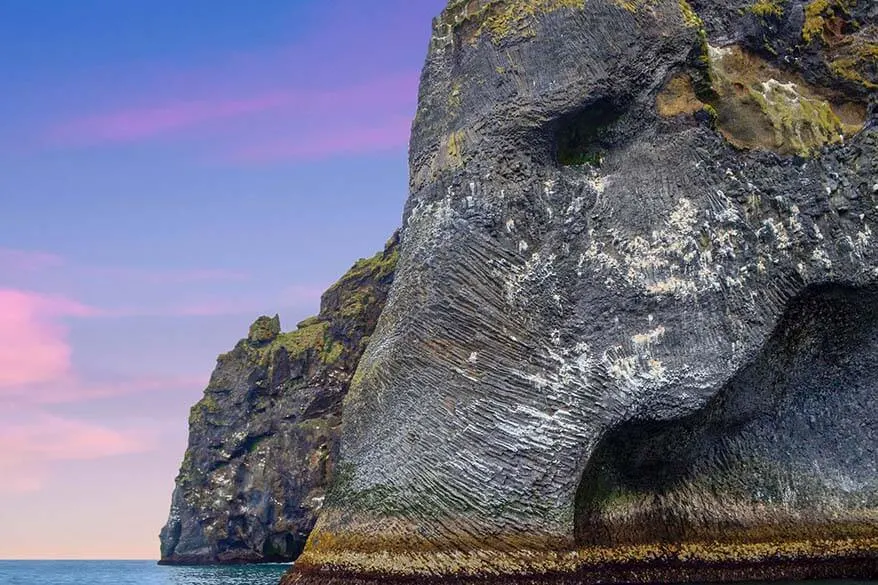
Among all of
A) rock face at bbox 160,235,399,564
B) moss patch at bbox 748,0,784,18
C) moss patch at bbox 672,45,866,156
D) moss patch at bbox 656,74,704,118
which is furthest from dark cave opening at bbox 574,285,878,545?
rock face at bbox 160,235,399,564

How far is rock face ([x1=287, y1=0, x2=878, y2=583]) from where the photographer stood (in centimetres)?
2089

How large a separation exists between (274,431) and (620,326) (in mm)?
41130

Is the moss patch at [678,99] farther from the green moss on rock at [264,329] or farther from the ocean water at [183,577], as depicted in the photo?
the green moss on rock at [264,329]

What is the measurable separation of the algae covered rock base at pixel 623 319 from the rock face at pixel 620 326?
62 millimetres

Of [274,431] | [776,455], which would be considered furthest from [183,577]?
[776,455]

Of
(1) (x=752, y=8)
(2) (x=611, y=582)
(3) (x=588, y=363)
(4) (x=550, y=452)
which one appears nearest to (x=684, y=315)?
(3) (x=588, y=363)

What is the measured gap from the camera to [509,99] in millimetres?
23766

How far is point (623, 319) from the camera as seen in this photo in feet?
71.1

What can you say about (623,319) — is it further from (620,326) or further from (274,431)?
(274,431)

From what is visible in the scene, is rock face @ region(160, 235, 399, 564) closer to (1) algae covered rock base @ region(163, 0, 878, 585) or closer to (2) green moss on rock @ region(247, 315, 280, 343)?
(2) green moss on rock @ region(247, 315, 280, 343)

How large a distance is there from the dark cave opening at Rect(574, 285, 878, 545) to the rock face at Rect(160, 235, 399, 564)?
32.3m

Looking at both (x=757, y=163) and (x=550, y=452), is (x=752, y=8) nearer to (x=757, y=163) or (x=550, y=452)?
(x=757, y=163)

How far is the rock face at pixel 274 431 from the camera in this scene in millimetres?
55938

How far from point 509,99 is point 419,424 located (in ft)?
29.9
